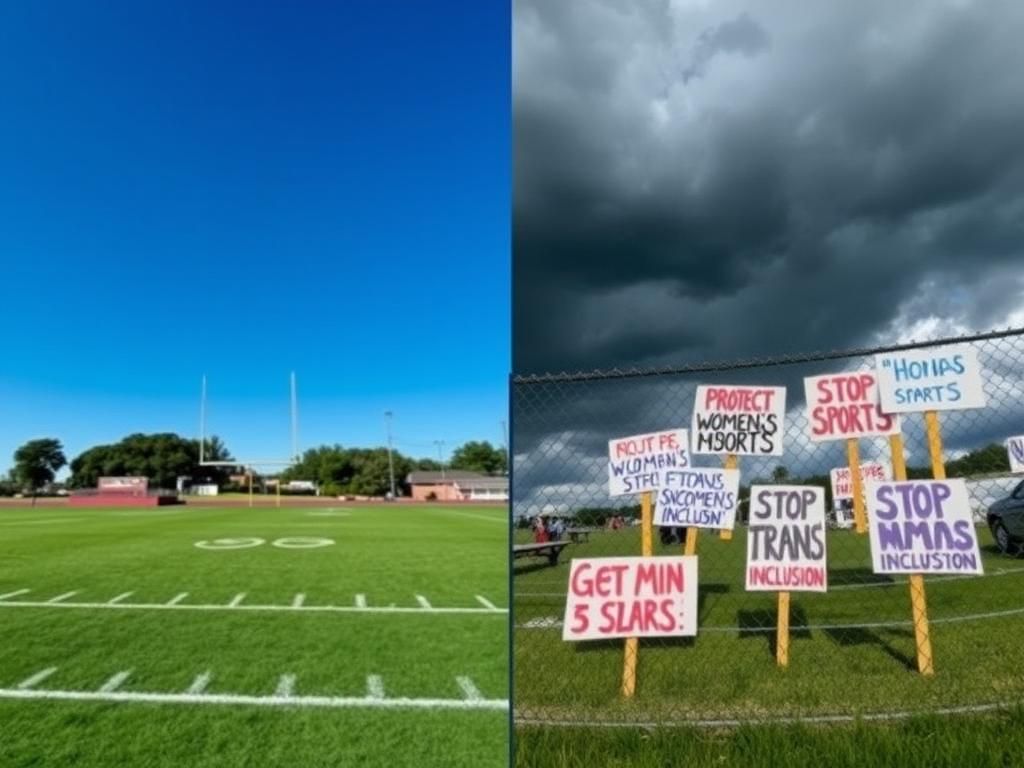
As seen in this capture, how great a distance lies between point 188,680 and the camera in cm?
585

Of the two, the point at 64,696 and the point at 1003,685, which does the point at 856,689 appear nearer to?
the point at 1003,685

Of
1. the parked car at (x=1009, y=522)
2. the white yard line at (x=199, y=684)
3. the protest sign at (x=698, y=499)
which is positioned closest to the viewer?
the white yard line at (x=199, y=684)

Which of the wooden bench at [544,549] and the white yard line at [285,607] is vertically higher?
the wooden bench at [544,549]

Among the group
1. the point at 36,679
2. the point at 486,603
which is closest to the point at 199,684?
the point at 36,679

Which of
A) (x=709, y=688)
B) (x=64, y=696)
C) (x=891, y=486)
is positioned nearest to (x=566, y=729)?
(x=709, y=688)

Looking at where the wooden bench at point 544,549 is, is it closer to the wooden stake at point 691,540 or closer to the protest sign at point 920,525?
the wooden stake at point 691,540

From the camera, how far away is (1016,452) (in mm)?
7414

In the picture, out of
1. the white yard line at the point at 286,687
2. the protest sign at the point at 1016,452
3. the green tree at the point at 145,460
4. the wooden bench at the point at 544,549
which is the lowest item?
the white yard line at the point at 286,687

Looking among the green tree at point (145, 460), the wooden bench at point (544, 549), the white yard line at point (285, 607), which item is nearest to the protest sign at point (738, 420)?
the white yard line at point (285, 607)

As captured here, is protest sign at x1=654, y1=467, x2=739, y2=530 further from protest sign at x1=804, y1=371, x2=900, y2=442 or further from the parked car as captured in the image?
the parked car

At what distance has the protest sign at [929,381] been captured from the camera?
17.6ft

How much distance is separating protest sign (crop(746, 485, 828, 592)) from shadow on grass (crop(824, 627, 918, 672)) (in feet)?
3.62

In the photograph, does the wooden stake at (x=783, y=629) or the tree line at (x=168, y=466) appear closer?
the wooden stake at (x=783, y=629)

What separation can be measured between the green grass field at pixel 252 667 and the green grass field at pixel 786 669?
1.40ft
